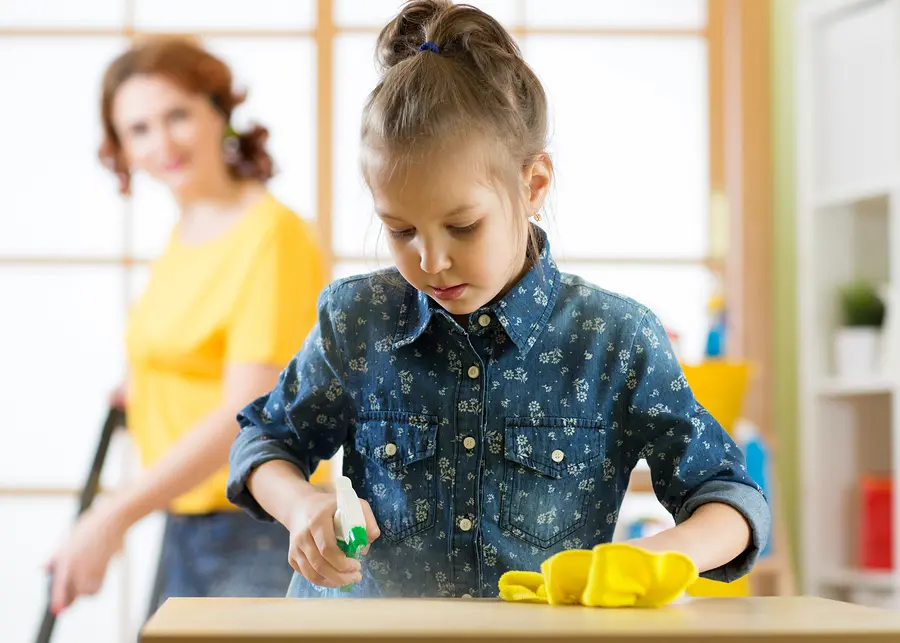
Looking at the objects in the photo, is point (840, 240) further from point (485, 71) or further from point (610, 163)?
point (485, 71)

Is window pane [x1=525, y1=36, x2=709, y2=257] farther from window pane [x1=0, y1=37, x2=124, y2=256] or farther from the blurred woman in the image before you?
the blurred woman

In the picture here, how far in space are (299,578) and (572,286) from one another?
1.26 feet

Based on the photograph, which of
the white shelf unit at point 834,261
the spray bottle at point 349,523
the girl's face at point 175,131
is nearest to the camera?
the spray bottle at point 349,523

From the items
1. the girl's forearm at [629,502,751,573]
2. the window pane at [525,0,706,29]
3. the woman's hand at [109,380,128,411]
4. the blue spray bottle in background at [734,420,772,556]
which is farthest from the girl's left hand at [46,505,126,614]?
the window pane at [525,0,706,29]

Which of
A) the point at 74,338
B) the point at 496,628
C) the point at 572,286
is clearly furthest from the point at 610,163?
the point at 496,628

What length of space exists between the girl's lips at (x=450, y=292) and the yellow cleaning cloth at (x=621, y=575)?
0.28 meters

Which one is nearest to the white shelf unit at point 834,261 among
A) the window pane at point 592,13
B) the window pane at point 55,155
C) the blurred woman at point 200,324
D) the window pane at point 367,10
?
the window pane at point 592,13

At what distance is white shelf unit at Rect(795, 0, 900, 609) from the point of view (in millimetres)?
2629

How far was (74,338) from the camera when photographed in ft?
9.97

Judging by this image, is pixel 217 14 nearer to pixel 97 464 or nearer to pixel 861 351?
pixel 97 464

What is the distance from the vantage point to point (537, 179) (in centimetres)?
104

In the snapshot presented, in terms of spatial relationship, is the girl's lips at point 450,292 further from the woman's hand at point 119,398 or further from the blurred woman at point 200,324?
the woman's hand at point 119,398

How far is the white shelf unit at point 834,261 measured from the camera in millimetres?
2629

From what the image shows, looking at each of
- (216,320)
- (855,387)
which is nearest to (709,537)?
(216,320)
